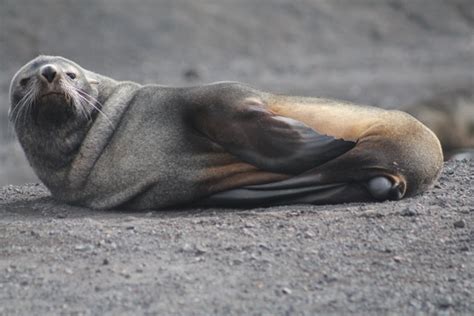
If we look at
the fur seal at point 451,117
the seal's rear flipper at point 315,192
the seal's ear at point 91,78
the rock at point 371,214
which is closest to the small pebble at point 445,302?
the rock at point 371,214

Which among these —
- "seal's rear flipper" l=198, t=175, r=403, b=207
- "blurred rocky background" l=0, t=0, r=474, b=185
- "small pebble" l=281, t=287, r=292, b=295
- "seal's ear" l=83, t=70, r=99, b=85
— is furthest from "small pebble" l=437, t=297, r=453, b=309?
"blurred rocky background" l=0, t=0, r=474, b=185

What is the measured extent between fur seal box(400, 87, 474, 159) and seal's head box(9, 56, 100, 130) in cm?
480

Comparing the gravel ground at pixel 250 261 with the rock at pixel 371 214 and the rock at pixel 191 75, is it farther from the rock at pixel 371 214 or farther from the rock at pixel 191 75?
the rock at pixel 191 75

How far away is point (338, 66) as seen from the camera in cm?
1989

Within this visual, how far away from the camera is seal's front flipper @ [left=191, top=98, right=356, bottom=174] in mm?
6535

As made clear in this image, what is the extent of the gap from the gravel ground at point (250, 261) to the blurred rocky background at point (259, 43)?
1049cm

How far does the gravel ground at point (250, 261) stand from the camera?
4742 millimetres

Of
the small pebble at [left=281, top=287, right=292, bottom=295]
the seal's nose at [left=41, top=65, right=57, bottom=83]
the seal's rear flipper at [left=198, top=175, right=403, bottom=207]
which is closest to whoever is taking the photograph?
the small pebble at [left=281, top=287, right=292, bottom=295]

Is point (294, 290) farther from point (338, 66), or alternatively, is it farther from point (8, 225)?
point (338, 66)

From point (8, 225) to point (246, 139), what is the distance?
1.46 m

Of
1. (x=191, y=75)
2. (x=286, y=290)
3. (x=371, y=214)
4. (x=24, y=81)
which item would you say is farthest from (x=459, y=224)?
(x=191, y=75)

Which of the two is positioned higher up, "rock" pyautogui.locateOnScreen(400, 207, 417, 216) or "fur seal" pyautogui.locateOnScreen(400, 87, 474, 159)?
"rock" pyautogui.locateOnScreen(400, 207, 417, 216)

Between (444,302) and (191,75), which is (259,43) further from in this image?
(444,302)

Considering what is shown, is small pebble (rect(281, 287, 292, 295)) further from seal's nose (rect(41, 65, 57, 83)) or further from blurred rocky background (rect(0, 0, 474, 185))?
blurred rocky background (rect(0, 0, 474, 185))
